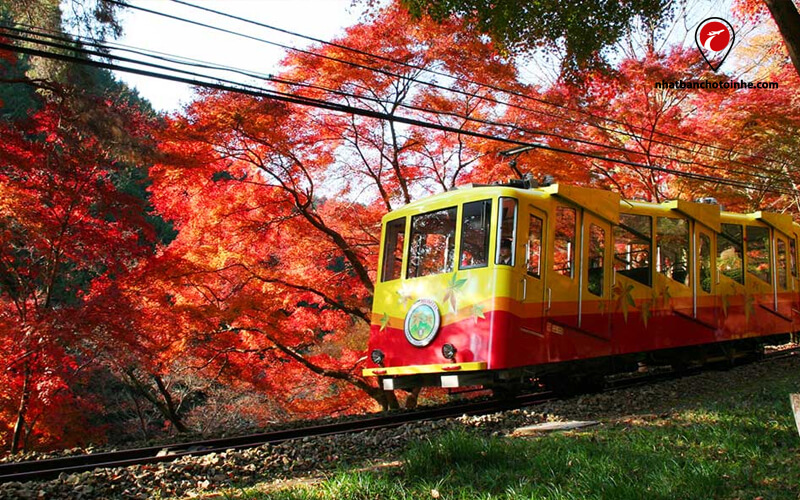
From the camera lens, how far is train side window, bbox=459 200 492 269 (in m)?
7.47

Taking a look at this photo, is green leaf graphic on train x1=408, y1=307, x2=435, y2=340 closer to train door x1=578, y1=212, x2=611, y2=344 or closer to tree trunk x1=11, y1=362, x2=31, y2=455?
train door x1=578, y1=212, x2=611, y2=344

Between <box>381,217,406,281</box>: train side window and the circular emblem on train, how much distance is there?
2.34ft

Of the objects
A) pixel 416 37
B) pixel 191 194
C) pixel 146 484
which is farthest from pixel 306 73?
pixel 146 484

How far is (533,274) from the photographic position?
24.7 feet

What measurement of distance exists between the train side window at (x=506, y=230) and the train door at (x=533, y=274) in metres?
0.13

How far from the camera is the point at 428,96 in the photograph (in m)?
14.0

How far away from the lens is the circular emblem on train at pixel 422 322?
25.1 feet

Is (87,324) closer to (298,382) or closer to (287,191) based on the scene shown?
(287,191)

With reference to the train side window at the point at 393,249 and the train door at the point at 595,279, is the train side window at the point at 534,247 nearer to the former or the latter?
the train door at the point at 595,279

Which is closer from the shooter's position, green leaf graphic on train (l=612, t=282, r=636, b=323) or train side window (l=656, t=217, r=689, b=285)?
green leaf graphic on train (l=612, t=282, r=636, b=323)

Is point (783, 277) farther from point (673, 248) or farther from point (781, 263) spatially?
point (673, 248)

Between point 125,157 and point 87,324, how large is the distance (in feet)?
9.25

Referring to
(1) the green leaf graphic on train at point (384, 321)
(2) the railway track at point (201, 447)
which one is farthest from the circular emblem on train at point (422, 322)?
(2) the railway track at point (201, 447)

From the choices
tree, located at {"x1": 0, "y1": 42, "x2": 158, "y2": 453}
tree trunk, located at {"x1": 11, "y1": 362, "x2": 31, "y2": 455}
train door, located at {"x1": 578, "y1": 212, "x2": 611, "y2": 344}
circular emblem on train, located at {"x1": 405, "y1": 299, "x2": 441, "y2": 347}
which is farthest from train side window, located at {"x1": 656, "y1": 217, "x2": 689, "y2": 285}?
tree trunk, located at {"x1": 11, "y1": 362, "x2": 31, "y2": 455}
